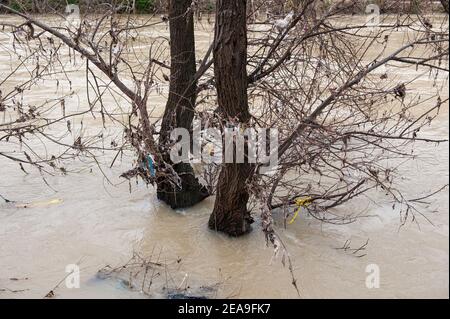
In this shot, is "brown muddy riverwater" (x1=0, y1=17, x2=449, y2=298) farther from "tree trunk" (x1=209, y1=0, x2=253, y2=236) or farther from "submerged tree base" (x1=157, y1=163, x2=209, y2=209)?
"tree trunk" (x1=209, y1=0, x2=253, y2=236)

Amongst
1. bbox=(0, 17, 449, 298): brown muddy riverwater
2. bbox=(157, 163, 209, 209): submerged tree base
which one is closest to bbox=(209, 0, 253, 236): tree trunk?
bbox=(0, 17, 449, 298): brown muddy riverwater

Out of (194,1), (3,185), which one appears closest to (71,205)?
(3,185)

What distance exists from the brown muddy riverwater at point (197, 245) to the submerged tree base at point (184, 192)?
9cm

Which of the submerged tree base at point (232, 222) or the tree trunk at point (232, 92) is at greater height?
the tree trunk at point (232, 92)

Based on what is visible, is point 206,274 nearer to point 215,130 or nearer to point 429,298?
point 215,130

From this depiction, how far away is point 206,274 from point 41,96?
687 centimetres

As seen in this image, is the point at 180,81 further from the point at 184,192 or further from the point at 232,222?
the point at 232,222

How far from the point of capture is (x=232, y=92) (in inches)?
190

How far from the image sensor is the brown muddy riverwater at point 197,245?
15.8 ft

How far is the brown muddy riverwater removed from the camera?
15.8 feet

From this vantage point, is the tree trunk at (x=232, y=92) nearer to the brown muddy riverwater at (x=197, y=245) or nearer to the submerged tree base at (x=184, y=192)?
the brown muddy riverwater at (x=197, y=245)

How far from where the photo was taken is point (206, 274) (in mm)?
5039

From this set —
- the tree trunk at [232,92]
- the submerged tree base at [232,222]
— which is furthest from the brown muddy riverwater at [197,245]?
the tree trunk at [232,92]
